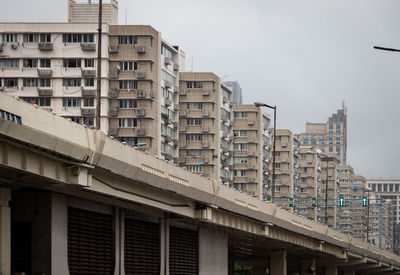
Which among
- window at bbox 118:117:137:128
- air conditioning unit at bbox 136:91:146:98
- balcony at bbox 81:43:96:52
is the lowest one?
window at bbox 118:117:137:128

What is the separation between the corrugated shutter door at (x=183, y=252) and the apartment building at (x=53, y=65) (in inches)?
2534

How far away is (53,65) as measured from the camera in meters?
128

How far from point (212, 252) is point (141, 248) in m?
16.1

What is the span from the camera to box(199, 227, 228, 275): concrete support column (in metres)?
67.4

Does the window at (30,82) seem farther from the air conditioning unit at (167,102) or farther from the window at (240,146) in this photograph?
the window at (240,146)

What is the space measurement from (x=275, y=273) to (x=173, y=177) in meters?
51.8

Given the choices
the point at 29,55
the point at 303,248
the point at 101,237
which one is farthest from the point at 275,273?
the point at 101,237

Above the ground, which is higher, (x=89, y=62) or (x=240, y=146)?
(x=89, y=62)

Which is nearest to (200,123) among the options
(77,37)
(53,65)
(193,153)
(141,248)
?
(193,153)

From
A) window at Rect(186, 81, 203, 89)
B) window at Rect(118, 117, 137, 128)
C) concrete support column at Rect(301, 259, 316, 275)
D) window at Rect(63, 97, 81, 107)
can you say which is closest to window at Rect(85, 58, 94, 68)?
window at Rect(63, 97, 81, 107)

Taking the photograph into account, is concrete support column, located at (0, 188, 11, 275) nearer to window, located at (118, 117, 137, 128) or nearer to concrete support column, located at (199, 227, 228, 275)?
concrete support column, located at (199, 227, 228, 275)

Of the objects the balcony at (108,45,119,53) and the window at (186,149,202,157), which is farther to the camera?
the window at (186,149,202,157)

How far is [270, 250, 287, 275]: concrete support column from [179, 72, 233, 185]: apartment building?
55.6 metres

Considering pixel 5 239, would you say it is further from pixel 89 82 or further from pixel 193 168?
pixel 193 168
